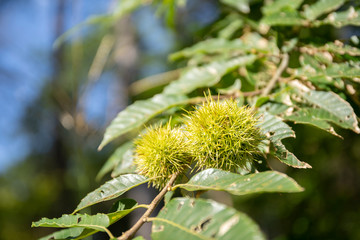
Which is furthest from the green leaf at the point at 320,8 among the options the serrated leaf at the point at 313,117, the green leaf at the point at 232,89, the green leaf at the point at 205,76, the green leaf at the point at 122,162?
the green leaf at the point at 122,162

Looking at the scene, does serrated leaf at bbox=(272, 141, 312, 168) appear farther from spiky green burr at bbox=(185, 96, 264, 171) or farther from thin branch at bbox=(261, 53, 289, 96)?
thin branch at bbox=(261, 53, 289, 96)

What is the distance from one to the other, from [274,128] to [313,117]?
0.14 metres

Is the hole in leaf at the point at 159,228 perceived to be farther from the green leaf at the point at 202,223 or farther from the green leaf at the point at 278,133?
the green leaf at the point at 278,133

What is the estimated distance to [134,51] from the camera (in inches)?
144

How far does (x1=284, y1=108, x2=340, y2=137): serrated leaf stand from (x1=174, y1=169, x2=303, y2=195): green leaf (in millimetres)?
353

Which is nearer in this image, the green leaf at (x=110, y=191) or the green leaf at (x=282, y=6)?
the green leaf at (x=110, y=191)

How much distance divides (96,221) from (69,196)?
23.0 feet

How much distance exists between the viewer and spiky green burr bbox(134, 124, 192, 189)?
0.89 meters

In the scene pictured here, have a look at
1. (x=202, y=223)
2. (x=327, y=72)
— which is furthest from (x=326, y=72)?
(x=202, y=223)

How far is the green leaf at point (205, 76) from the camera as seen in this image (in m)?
1.28

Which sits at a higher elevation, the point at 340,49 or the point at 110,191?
the point at 110,191

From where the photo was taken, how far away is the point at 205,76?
52.1 inches

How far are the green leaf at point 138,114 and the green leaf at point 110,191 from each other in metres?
0.29

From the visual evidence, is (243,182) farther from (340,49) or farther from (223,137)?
(340,49)
